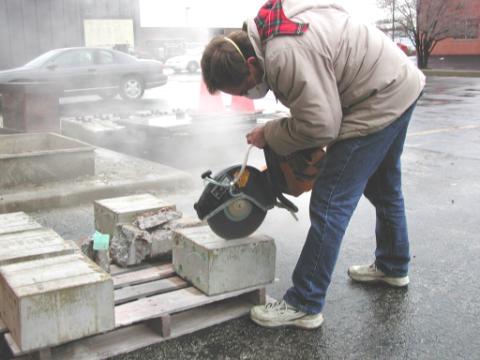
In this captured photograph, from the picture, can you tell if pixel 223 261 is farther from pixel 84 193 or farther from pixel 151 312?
pixel 84 193

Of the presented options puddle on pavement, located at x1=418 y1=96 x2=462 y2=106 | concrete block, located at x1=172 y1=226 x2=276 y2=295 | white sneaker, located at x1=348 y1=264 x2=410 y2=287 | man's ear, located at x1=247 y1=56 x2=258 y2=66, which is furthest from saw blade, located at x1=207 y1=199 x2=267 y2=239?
puddle on pavement, located at x1=418 y1=96 x2=462 y2=106

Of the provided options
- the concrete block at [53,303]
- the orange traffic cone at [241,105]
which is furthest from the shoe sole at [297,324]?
the orange traffic cone at [241,105]

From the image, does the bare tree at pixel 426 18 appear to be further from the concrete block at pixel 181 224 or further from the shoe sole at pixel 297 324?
the shoe sole at pixel 297 324

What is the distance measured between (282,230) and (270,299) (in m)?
1.20

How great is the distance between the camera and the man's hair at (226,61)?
7.30ft

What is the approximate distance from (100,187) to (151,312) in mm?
2385

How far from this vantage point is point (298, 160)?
249 centimetres

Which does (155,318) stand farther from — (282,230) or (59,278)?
(282,230)

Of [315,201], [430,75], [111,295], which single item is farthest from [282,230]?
[430,75]

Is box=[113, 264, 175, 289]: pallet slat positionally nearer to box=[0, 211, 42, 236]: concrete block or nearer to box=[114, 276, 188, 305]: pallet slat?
box=[114, 276, 188, 305]: pallet slat

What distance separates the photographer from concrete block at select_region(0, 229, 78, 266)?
7.94 feet

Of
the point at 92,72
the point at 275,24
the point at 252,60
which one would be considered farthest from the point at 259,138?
the point at 92,72

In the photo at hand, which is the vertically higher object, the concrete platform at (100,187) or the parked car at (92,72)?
the parked car at (92,72)

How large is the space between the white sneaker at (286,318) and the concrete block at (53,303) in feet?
2.16
